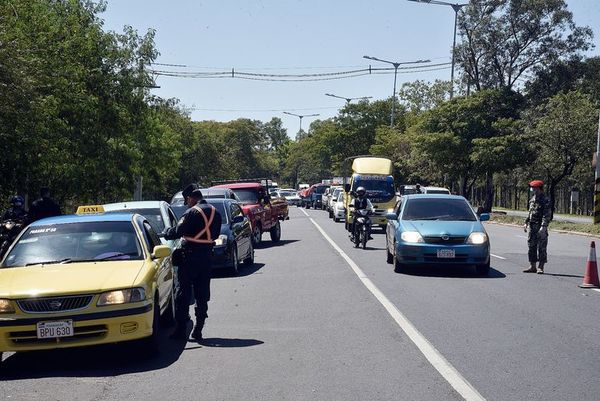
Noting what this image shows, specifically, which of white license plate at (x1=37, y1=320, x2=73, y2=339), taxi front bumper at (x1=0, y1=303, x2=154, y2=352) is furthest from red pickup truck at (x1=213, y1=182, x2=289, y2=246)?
white license plate at (x1=37, y1=320, x2=73, y2=339)

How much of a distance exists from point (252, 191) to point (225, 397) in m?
18.8

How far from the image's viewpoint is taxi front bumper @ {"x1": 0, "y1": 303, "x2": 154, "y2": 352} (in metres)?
7.58

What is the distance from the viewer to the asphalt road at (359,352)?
6.95 meters

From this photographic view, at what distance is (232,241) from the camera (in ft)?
53.3

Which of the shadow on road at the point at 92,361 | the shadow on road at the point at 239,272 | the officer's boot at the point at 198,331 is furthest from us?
the shadow on road at the point at 239,272

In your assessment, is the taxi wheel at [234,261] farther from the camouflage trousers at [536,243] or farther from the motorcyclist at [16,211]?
the camouflage trousers at [536,243]

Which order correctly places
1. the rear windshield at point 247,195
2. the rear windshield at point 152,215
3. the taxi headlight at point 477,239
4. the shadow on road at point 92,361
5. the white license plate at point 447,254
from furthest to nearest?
the rear windshield at point 247,195
the taxi headlight at point 477,239
the white license plate at point 447,254
the rear windshield at point 152,215
the shadow on road at point 92,361

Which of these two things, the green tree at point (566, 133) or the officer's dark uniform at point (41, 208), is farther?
the green tree at point (566, 133)

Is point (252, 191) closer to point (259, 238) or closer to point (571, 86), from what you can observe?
point (259, 238)

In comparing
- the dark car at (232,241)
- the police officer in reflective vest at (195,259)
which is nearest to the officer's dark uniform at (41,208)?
the dark car at (232,241)

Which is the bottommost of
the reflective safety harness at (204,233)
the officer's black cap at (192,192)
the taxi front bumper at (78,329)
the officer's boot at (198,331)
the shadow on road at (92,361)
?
the shadow on road at (92,361)

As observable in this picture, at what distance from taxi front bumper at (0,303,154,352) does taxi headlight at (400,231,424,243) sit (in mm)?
8546

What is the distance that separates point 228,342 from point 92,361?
159 cm

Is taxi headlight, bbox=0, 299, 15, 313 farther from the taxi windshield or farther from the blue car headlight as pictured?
the blue car headlight
